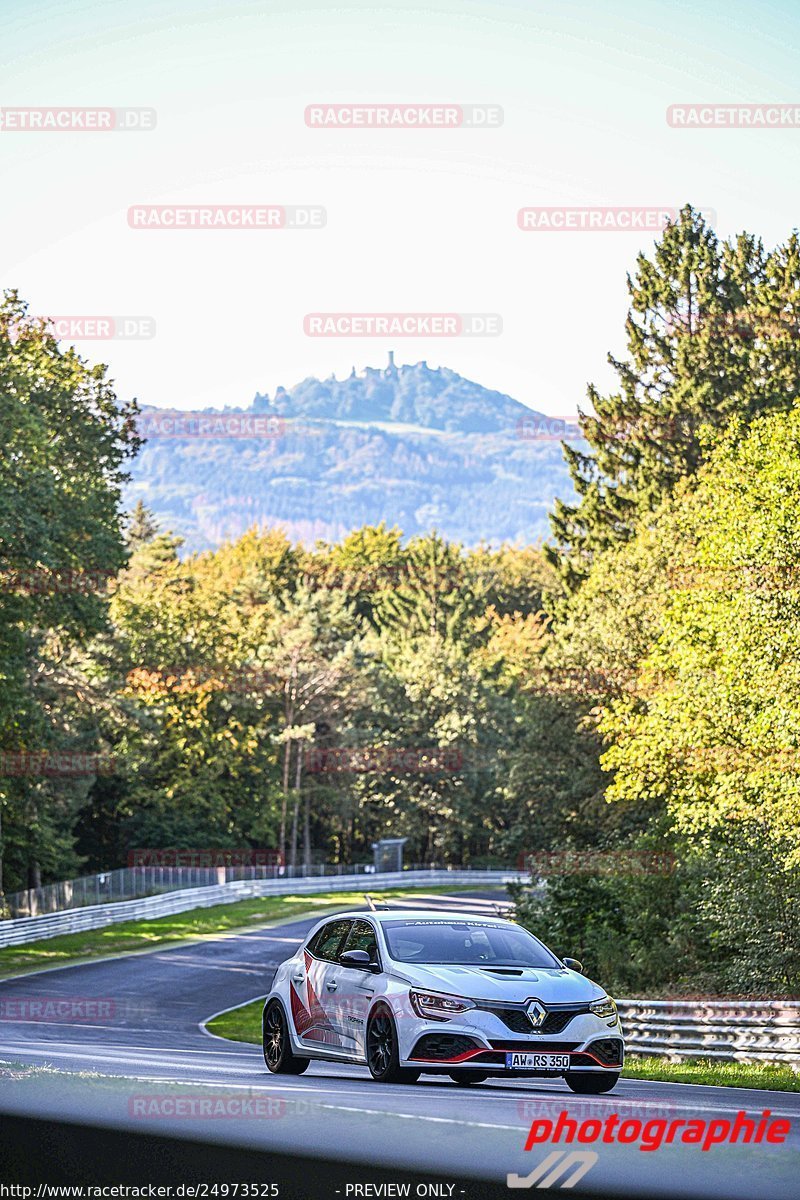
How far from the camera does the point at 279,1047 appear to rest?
1358 cm

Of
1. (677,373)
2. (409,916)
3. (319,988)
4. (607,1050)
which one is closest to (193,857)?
(677,373)

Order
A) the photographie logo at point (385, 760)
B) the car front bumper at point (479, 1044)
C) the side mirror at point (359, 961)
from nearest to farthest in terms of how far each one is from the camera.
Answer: the car front bumper at point (479, 1044) < the side mirror at point (359, 961) < the photographie logo at point (385, 760)

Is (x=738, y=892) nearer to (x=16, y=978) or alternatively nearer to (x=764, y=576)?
(x=764, y=576)

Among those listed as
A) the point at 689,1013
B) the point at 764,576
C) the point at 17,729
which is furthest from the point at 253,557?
the point at 689,1013

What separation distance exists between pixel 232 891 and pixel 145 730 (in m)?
8.96

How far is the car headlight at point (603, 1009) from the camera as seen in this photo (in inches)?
468

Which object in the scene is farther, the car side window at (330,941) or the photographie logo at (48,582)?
the photographie logo at (48,582)

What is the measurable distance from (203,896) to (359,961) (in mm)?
58170

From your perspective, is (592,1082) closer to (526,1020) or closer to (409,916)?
(526,1020)

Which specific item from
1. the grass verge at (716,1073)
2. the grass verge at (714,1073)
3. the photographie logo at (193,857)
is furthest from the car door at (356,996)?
the photographie logo at (193,857)

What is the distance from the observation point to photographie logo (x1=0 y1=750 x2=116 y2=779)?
45.9 metres

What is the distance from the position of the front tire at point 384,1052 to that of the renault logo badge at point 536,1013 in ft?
3.09

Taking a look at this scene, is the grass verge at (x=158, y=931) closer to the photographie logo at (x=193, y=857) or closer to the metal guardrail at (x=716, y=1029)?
the photographie logo at (x=193, y=857)

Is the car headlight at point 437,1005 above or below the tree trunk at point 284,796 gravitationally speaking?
above
